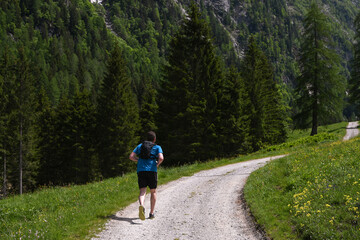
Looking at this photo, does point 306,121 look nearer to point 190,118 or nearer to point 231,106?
point 231,106

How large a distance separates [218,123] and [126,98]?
565 inches

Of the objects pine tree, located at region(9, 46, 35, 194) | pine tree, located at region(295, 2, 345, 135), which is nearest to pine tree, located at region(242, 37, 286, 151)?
pine tree, located at region(295, 2, 345, 135)

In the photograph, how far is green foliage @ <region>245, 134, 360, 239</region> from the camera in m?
6.07

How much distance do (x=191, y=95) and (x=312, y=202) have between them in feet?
60.0

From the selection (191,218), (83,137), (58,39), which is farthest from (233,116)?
(58,39)

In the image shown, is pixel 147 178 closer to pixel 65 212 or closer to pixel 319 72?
pixel 65 212

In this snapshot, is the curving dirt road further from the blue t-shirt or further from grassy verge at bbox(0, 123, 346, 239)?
the blue t-shirt

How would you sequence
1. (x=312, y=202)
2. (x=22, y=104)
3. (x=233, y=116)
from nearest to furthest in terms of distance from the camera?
1. (x=312, y=202)
2. (x=233, y=116)
3. (x=22, y=104)

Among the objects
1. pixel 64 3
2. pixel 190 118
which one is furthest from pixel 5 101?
pixel 64 3

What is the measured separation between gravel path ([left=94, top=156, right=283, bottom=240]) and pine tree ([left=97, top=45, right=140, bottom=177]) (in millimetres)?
22480

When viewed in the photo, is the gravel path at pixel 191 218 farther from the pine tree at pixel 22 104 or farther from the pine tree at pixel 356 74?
the pine tree at pixel 356 74

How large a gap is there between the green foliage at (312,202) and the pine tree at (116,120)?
2521 centimetres

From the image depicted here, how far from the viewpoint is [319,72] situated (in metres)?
35.0

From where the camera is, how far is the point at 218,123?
26906 millimetres
